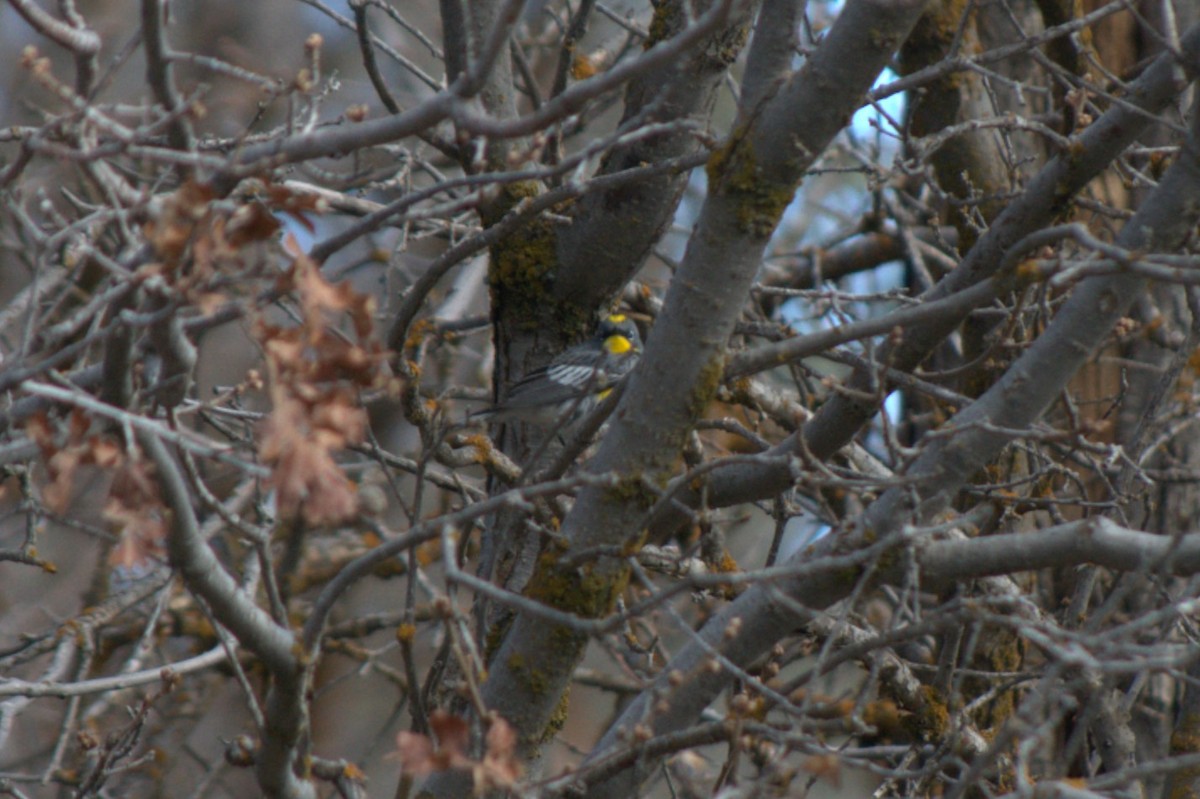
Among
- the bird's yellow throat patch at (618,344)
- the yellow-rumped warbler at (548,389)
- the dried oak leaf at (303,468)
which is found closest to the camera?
the dried oak leaf at (303,468)

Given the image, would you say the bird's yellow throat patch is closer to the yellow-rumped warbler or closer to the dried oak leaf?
the yellow-rumped warbler

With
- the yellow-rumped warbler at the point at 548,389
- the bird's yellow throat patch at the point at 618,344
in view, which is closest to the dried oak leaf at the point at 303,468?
the yellow-rumped warbler at the point at 548,389

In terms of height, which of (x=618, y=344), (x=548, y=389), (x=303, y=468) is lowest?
(x=303, y=468)

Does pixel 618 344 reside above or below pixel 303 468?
above

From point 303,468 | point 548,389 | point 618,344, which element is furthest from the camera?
point 618,344

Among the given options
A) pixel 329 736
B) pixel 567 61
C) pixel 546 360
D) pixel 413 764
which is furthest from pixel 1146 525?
pixel 329 736

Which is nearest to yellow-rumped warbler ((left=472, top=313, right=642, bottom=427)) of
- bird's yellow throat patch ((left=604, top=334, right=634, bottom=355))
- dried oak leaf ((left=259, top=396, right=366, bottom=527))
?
bird's yellow throat patch ((left=604, top=334, right=634, bottom=355))

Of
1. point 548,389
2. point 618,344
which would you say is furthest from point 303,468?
point 618,344

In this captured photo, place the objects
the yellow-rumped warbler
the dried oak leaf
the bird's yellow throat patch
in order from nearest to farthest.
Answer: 1. the dried oak leaf
2. the yellow-rumped warbler
3. the bird's yellow throat patch

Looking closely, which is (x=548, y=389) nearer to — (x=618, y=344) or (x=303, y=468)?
(x=618, y=344)

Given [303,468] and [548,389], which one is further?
[548,389]

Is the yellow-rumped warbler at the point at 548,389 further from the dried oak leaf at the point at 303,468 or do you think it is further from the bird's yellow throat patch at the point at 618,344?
the dried oak leaf at the point at 303,468

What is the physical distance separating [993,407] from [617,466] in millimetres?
1009

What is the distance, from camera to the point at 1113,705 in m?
4.24
